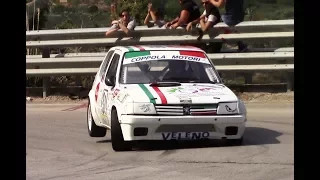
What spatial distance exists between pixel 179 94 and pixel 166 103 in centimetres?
30

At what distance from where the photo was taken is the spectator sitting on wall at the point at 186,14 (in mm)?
15445

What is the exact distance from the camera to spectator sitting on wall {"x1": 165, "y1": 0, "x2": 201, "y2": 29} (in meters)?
15.4

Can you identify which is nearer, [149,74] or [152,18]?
[149,74]

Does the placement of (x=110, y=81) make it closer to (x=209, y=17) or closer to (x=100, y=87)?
(x=100, y=87)

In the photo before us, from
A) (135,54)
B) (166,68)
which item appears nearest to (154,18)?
(135,54)

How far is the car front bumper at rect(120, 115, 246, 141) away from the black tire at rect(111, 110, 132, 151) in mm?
126

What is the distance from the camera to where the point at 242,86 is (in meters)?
16.0

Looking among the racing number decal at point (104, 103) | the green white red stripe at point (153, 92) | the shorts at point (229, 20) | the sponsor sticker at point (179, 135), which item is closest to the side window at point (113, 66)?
the racing number decal at point (104, 103)

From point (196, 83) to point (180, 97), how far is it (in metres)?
0.92

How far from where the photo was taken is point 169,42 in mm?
15930

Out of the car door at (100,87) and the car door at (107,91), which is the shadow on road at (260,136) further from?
the car door at (100,87)
